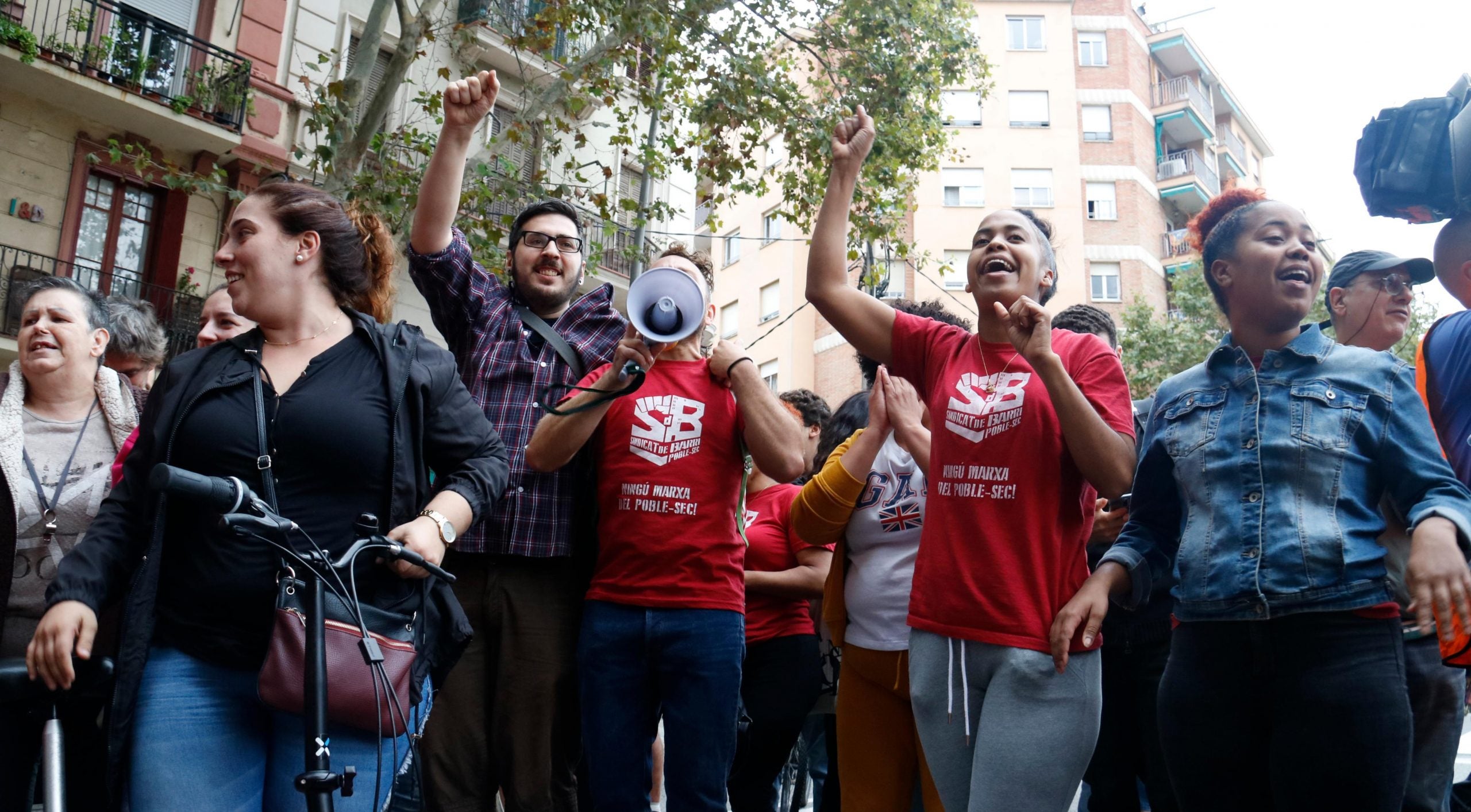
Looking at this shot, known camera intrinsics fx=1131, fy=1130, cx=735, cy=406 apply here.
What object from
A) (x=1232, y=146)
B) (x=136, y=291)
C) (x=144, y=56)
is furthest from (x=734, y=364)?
(x=1232, y=146)

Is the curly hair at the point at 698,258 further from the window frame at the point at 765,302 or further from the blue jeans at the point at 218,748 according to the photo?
the window frame at the point at 765,302

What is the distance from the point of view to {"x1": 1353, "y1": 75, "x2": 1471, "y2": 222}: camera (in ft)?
10.7

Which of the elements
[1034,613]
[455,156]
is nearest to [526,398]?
[455,156]

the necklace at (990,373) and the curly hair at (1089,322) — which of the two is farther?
the curly hair at (1089,322)

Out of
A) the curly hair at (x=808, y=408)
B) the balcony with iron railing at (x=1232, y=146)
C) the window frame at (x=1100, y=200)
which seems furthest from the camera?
the balcony with iron railing at (x=1232, y=146)

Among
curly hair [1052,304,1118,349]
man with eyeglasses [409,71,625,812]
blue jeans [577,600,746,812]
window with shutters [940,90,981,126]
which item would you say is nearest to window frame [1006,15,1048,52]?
window with shutters [940,90,981,126]

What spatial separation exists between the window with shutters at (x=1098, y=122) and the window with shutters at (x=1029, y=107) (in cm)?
133

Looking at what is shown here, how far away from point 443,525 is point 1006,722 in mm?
1464

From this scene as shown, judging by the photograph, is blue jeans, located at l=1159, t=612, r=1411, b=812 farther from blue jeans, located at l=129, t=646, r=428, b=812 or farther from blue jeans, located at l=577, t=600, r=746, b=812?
blue jeans, located at l=129, t=646, r=428, b=812

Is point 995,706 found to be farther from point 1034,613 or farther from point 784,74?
point 784,74

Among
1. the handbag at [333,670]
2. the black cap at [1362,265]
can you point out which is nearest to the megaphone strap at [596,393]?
the handbag at [333,670]

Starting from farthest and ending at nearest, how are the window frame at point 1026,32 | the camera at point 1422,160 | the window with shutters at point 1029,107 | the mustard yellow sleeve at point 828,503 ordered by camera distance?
the window frame at point 1026,32 → the window with shutters at point 1029,107 → the mustard yellow sleeve at point 828,503 → the camera at point 1422,160

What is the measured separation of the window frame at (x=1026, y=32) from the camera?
33500mm

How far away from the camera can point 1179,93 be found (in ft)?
116
